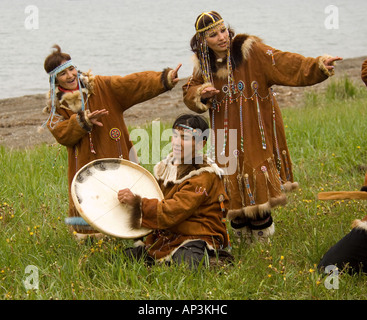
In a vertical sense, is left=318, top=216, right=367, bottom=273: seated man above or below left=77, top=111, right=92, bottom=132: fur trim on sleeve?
below

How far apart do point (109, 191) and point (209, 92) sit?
941 millimetres

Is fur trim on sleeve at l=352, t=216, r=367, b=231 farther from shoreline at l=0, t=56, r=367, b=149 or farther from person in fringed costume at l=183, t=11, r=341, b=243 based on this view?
shoreline at l=0, t=56, r=367, b=149

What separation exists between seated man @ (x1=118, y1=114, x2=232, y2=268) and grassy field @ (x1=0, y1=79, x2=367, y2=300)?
0.50 ft

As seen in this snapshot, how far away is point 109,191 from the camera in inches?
168

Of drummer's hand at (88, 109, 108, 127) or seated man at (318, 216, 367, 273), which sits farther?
drummer's hand at (88, 109, 108, 127)

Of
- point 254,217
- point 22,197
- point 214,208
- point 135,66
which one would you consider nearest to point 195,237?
point 214,208

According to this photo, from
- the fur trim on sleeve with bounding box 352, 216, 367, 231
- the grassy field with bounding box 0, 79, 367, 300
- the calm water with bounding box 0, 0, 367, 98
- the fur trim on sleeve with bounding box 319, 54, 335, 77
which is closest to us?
the grassy field with bounding box 0, 79, 367, 300

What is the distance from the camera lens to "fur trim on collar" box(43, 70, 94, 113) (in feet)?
15.3

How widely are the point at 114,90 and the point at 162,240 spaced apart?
3.67 ft

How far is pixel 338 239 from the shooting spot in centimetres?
459

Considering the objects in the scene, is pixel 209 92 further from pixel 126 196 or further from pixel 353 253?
pixel 353 253

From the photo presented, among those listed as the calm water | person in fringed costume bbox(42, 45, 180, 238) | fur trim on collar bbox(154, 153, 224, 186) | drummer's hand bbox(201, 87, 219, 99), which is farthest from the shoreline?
fur trim on collar bbox(154, 153, 224, 186)
